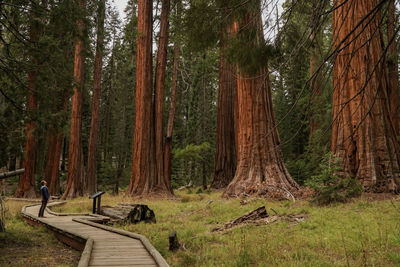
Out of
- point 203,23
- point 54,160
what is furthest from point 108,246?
point 54,160

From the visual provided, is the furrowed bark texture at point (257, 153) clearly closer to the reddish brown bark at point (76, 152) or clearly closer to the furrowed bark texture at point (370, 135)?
the furrowed bark texture at point (370, 135)

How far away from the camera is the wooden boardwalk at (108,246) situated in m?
4.82

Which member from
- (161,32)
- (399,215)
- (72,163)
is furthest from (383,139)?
(72,163)

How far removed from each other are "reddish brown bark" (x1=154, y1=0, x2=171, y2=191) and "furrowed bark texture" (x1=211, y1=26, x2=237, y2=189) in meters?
3.81

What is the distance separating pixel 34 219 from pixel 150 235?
514 cm

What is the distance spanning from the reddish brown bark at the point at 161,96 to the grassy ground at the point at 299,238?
7060 millimetres

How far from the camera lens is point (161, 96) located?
17.0 meters

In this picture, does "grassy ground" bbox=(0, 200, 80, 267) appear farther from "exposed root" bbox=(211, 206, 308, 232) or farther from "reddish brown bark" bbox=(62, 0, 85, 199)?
"reddish brown bark" bbox=(62, 0, 85, 199)

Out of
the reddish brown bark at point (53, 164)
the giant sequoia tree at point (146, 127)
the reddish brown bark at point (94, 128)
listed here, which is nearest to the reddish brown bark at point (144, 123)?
the giant sequoia tree at point (146, 127)

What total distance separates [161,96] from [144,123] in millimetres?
2098

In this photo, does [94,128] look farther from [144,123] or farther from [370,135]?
[370,135]

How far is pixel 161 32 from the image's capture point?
→ 17.6m

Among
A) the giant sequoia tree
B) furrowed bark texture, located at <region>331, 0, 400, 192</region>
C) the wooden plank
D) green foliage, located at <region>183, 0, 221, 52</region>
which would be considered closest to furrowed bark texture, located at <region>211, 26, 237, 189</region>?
the giant sequoia tree

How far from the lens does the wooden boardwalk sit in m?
4.82
